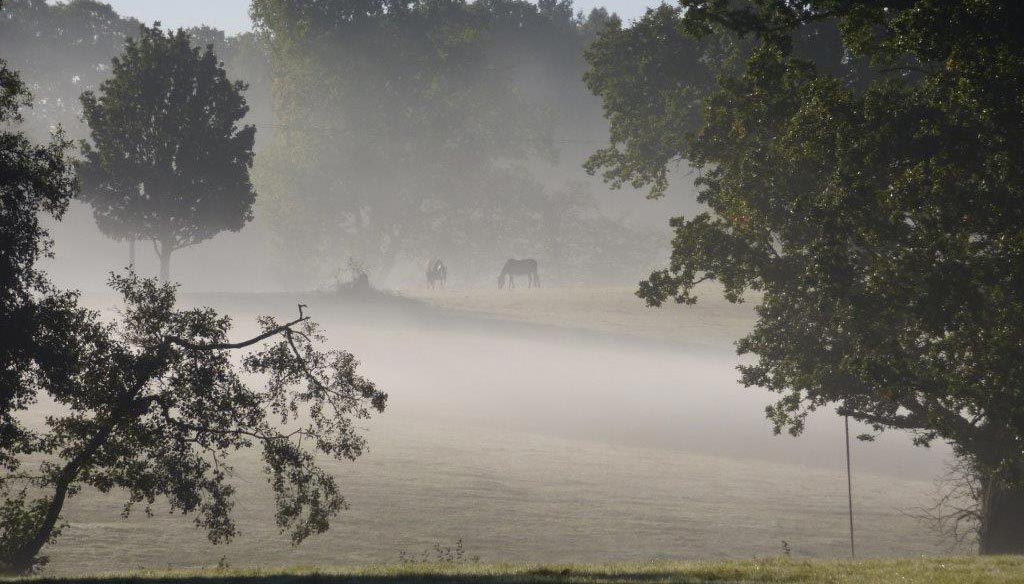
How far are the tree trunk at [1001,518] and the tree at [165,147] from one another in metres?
44.8

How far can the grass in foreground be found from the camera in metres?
15.3

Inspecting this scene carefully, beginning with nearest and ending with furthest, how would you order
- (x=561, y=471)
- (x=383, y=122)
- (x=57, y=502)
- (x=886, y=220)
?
1. (x=57, y=502)
2. (x=886, y=220)
3. (x=561, y=471)
4. (x=383, y=122)

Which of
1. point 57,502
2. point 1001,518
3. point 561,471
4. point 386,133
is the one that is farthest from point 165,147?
point 1001,518

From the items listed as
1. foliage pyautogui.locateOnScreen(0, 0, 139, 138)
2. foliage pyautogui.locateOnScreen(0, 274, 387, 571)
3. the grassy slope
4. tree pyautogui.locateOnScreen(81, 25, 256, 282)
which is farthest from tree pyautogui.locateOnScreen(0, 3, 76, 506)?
foliage pyautogui.locateOnScreen(0, 0, 139, 138)

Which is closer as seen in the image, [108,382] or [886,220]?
[108,382]

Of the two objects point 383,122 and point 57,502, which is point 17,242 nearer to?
point 57,502

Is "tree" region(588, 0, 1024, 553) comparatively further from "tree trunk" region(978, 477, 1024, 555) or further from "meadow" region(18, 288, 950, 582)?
"meadow" region(18, 288, 950, 582)

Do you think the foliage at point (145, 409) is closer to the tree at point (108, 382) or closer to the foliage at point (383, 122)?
the tree at point (108, 382)

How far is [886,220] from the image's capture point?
66.9 ft

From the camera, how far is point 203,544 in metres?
22.7

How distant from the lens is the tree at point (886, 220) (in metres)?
17.5

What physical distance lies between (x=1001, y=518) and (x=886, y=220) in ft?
27.6

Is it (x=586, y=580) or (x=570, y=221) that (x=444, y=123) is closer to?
(x=570, y=221)

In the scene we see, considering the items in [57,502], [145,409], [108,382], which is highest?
[108,382]
